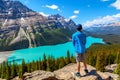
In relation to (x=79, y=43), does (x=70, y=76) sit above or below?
below

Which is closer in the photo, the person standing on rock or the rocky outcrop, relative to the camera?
the person standing on rock

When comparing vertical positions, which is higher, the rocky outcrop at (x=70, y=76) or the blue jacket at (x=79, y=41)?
the blue jacket at (x=79, y=41)

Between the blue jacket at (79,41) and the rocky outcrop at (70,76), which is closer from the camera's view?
the blue jacket at (79,41)

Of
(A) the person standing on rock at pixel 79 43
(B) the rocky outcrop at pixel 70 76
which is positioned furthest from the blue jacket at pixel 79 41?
(B) the rocky outcrop at pixel 70 76

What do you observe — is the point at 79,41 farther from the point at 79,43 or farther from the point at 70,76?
the point at 70,76

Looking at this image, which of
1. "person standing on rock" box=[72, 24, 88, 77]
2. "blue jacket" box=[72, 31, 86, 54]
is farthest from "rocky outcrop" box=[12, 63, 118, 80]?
"blue jacket" box=[72, 31, 86, 54]

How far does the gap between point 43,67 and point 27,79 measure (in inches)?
4205

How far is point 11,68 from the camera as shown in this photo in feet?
467

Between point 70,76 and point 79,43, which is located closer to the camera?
point 79,43

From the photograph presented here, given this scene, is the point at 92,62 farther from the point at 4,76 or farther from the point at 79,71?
the point at 79,71

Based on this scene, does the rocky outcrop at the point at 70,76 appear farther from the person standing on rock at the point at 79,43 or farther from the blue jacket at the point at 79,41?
the blue jacket at the point at 79,41

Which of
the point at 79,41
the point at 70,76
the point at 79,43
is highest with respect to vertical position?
the point at 79,41

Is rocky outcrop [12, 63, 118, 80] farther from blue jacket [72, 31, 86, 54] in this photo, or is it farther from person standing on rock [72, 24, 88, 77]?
blue jacket [72, 31, 86, 54]

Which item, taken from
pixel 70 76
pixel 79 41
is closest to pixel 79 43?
pixel 79 41
